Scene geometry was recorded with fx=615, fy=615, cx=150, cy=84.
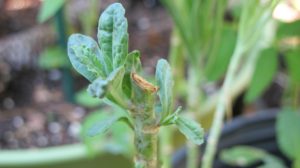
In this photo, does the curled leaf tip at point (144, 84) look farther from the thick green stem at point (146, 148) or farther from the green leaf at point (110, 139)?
the green leaf at point (110, 139)

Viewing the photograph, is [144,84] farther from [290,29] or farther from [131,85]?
[290,29]

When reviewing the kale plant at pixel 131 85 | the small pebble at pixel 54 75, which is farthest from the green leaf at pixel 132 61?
the small pebble at pixel 54 75

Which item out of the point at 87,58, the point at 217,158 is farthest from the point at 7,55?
the point at 87,58

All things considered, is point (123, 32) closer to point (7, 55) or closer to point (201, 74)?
point (201, 74)

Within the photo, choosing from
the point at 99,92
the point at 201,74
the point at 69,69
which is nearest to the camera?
the point at 99,92

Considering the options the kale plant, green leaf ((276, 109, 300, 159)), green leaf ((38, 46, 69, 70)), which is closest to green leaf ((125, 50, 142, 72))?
the kale plant

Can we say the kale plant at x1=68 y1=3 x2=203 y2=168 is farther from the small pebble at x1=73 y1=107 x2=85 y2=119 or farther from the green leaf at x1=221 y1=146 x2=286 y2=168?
the small pebble at x1=73 y1=107 x2=85 y2=119
